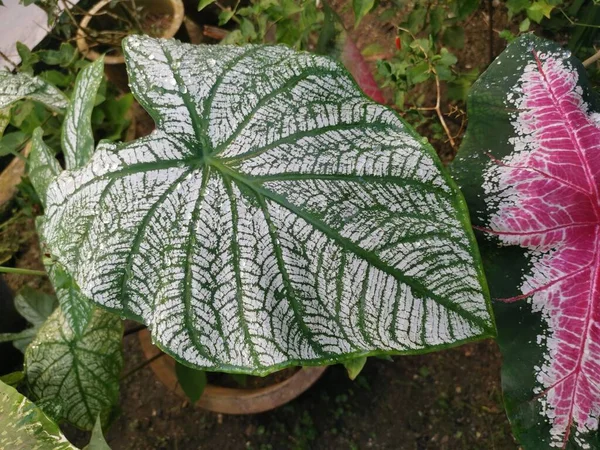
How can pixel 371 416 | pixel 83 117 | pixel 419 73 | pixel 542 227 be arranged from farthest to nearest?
pixel 371 416 → pixel 419 73 → pixel 83 117 → pixel 542 227

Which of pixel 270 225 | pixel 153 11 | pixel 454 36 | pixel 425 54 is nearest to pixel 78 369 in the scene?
pixel 270 225

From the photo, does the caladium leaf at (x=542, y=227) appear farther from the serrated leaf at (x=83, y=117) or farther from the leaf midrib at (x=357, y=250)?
the serrated leaf at (x=83, y=117)

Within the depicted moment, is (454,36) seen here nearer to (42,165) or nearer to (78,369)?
(42,165)

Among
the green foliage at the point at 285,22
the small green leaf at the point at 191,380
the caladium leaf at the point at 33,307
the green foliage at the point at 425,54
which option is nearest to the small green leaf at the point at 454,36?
the green foliage at the point at 425,54

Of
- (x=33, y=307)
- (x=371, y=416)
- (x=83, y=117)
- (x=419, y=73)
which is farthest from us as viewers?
(x=371, y=416)

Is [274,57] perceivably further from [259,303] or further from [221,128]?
[259,303]

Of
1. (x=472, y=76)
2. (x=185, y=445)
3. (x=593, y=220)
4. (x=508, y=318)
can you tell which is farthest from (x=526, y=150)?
(x=185, y=445)

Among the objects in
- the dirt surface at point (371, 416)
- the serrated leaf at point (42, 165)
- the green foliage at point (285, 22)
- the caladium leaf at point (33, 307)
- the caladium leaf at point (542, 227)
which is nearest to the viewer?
the caladium leaf at point (542, 227)
